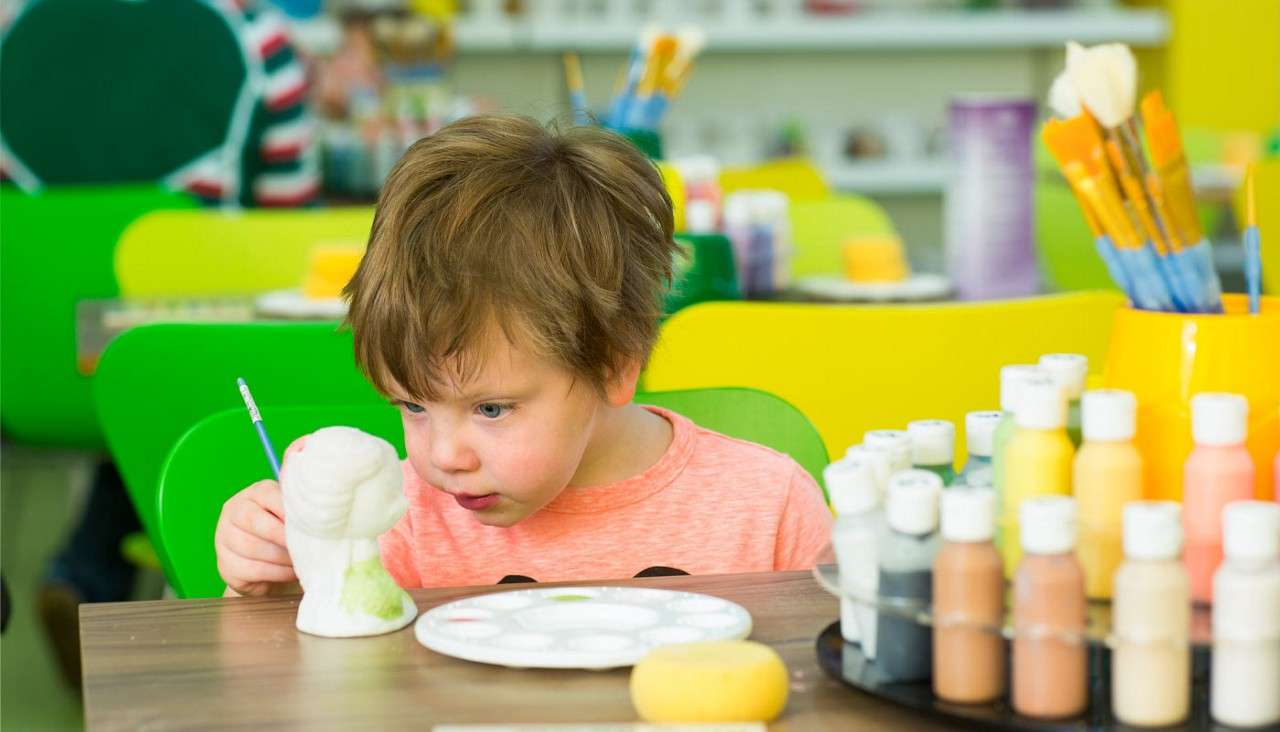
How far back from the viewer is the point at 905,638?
83 cm

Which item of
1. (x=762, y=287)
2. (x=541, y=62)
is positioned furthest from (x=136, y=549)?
(x=541, y=62)

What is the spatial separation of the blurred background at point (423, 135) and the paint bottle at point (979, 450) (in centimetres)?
15

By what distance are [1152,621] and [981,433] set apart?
22 centimetres

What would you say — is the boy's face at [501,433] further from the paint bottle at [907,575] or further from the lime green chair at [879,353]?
the lime green chair at [879,353]

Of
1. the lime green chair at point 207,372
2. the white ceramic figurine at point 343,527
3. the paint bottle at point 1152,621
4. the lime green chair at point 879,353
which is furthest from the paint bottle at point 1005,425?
the lime green chair at point 207,372

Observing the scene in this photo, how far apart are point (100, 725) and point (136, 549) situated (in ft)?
7.72

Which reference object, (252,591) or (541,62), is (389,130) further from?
(252,591)

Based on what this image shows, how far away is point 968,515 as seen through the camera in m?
0.78

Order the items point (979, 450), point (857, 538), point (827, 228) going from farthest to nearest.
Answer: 1. point (827, 228)
2. point (979, 450)
3. point (857, 538)

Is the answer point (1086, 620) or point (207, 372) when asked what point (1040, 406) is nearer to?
point (1086, 620)

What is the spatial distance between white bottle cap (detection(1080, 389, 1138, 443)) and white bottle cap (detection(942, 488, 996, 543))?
0.22ft

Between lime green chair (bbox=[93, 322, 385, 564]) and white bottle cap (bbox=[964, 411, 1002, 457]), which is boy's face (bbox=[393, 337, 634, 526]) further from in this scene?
lime green chair (bbox=[93, 322, 385, 564])

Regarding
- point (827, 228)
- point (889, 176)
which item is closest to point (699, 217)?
point (827, 228)

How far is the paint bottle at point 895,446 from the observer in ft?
2.99
